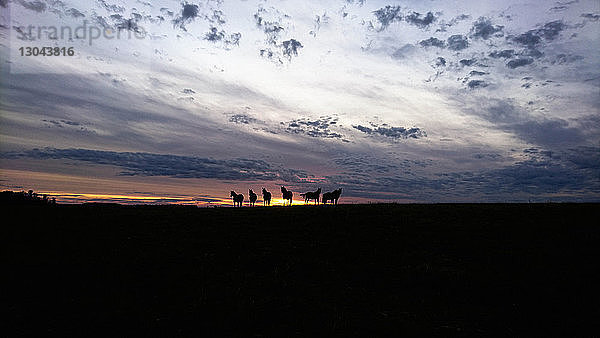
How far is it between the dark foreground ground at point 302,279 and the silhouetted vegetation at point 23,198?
32.9ft

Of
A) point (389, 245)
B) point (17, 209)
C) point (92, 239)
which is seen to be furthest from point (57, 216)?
point (389, 245)

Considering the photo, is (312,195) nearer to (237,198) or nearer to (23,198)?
(237,198)

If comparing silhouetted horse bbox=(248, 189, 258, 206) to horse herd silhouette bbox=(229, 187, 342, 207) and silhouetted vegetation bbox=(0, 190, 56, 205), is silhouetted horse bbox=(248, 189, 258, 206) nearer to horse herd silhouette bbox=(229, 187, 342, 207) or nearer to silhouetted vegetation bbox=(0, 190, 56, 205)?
horse herd silhouette bbox=(229, 187, 342, 207)

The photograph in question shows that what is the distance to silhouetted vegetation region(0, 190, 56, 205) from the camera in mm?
30587

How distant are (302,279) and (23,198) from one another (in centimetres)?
3244

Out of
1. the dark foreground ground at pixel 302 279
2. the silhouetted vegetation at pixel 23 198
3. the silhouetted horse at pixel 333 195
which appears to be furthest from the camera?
the silhouetted horse at pixel 333 195

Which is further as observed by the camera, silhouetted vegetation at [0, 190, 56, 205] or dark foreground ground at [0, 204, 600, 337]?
silhouetted vegetation at [0, 190, 56, 205]

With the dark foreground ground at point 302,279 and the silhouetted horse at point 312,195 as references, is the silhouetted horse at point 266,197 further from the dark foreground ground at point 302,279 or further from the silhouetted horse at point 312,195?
the dark foreground ground at point 302,279

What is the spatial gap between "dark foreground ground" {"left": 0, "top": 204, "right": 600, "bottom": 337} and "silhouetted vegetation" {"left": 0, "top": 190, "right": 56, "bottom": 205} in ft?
32.9

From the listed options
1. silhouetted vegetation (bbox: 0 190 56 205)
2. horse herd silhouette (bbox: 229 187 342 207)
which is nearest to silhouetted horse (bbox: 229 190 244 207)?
horse herd silhouette (bbox: 229 187 342 207)

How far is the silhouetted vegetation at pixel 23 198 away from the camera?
30587 mm

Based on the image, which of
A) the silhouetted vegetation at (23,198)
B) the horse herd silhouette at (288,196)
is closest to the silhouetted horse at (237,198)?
the horse herd silhouette at (288,196)

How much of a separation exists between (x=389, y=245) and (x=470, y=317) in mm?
7833

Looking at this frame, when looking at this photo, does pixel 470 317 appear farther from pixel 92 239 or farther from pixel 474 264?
pixel 92 239
